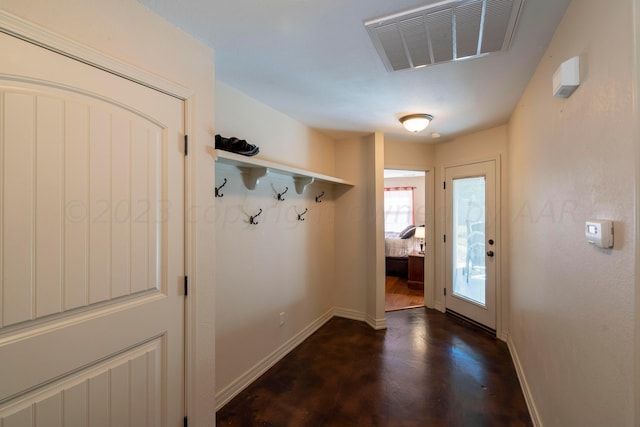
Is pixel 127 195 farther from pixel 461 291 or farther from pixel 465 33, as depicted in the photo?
pixel 461 291

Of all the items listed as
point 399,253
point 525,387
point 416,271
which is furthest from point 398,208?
point 525,387

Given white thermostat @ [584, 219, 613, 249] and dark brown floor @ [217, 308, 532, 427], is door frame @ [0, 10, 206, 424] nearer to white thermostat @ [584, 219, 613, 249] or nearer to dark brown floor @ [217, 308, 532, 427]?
dark brown floor @ [217, 308, 532, 427]

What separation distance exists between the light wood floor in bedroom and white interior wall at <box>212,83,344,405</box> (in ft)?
4.14

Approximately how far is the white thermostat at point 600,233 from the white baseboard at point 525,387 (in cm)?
140

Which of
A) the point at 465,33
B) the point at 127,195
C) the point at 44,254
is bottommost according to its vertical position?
the point at 44,254

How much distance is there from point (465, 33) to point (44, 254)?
206 centimetres

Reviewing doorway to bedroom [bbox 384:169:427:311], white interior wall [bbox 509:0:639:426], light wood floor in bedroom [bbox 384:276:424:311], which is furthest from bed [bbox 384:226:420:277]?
white interior wall [bbox 509:0:639:426]

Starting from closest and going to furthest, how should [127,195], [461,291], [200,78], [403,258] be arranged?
[127,195]
[200,78]
[461,291]
[403,258]

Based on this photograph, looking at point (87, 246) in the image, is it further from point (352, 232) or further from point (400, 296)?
point (400, 296)

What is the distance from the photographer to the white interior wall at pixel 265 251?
2.06 meters

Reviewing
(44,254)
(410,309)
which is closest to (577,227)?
(44,254)

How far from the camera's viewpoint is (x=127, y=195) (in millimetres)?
1186

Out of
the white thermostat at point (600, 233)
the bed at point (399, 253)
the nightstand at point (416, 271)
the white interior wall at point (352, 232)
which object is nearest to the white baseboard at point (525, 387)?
the white thermostat at point (600, 233)

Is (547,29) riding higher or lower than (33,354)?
higher
